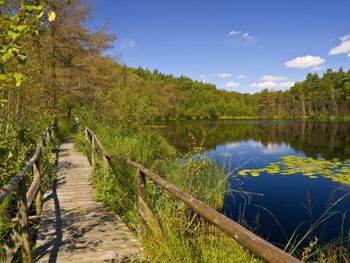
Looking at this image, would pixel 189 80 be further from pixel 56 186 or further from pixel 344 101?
pixel 56 186

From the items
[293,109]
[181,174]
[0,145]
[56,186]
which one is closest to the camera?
[0,145]

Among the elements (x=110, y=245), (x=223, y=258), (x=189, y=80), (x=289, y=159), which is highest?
(x=189, y=80)

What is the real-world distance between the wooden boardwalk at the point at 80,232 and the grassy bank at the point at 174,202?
277 mm

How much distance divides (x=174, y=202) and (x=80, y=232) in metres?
1.67

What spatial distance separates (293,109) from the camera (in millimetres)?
109438

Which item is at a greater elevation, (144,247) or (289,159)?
(144,247)

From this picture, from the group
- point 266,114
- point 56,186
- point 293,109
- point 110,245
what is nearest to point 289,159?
point 56,186

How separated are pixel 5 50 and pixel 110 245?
11.4 feet

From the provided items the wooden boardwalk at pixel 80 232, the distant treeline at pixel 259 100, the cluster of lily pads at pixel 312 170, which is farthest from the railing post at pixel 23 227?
the distant treeline at pixel 259 100

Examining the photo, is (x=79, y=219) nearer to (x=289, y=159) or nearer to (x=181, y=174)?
(x=181, y=174)

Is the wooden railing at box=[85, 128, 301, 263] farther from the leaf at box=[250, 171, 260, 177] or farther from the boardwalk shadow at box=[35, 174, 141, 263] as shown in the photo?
the leaf at box=[250, 171, 260, 177]

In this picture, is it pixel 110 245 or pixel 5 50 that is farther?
pixel 110 245

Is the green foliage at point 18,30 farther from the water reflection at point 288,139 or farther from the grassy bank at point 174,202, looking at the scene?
the water reflection at point 288,139

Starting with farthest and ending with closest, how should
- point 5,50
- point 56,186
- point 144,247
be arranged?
point 56,186 → point 144,247 → point 5,50
